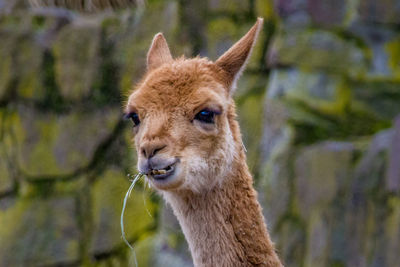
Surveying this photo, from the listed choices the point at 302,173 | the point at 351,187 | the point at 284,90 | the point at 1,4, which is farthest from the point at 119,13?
the point at 351,187

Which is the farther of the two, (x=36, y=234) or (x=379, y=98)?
(x=36, y=234)

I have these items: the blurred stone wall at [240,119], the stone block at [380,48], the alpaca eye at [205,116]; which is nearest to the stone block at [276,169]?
the blurred stone wall at [240,119]

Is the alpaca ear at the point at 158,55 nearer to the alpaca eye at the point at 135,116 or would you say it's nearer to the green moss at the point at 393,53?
the alpaca eye at the point at 135,116

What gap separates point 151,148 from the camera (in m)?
2.01

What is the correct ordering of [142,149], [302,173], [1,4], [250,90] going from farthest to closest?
[1,4] → [250,90] → [302,173] → [142,149]

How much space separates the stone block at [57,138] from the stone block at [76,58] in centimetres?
19

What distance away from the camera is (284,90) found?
415 cm

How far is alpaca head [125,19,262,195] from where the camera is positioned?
205cm

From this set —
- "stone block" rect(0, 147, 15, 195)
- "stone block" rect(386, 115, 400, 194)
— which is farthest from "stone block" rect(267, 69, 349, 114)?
"stone block" rect(0, 147, 15, 195)

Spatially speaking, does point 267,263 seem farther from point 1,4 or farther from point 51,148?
point 1,4

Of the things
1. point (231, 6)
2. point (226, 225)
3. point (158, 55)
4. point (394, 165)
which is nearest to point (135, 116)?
point (158, 55)

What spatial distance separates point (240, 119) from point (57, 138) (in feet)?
4.63

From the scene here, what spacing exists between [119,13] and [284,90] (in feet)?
4.79

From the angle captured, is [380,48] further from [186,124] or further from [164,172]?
[164,172]
